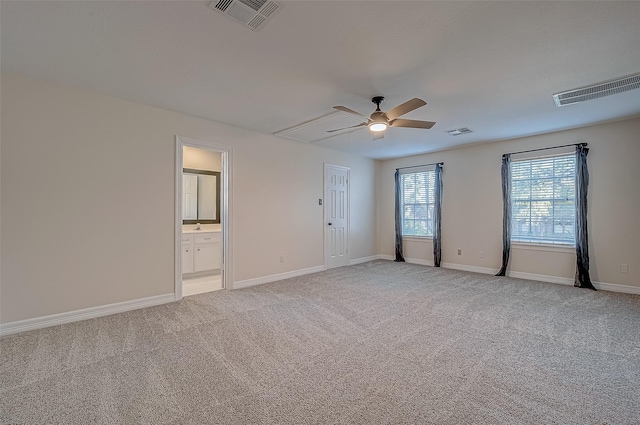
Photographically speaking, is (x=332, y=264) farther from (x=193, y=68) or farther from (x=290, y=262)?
(x=193, y=68)

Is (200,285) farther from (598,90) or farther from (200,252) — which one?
(598,90)

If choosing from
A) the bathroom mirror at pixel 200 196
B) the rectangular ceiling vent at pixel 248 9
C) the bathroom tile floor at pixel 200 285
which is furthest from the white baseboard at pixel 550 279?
the rectangular ceiling vent at pixel 248 9

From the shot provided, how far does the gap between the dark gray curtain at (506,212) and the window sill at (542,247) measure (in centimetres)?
15

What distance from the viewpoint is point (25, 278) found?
9.66 ft

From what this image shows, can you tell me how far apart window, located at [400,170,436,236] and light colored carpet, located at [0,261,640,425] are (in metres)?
2.95

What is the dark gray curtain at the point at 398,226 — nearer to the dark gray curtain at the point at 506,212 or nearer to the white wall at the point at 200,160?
the dark gray curtain at the point at 506,212

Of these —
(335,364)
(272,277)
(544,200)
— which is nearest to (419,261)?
(544,200)

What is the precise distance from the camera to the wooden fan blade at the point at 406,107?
274 cm

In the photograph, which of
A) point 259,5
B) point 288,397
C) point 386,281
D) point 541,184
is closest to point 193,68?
point 259,5

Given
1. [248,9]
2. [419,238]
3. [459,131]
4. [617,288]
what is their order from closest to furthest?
[248,9]
[617,288]
[459,131]
[419,238]

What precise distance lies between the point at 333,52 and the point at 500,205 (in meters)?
4.73

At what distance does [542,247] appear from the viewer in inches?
200

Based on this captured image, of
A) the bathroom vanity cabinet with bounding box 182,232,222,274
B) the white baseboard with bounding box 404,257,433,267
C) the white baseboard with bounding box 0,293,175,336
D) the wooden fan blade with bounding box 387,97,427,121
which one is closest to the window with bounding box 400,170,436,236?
the white baseboard with bounding box 404,257,433,267

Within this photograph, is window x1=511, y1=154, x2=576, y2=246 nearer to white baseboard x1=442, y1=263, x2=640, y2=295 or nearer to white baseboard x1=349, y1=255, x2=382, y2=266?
white baseboard x1=442, y1=263, x2=640, y2=295
